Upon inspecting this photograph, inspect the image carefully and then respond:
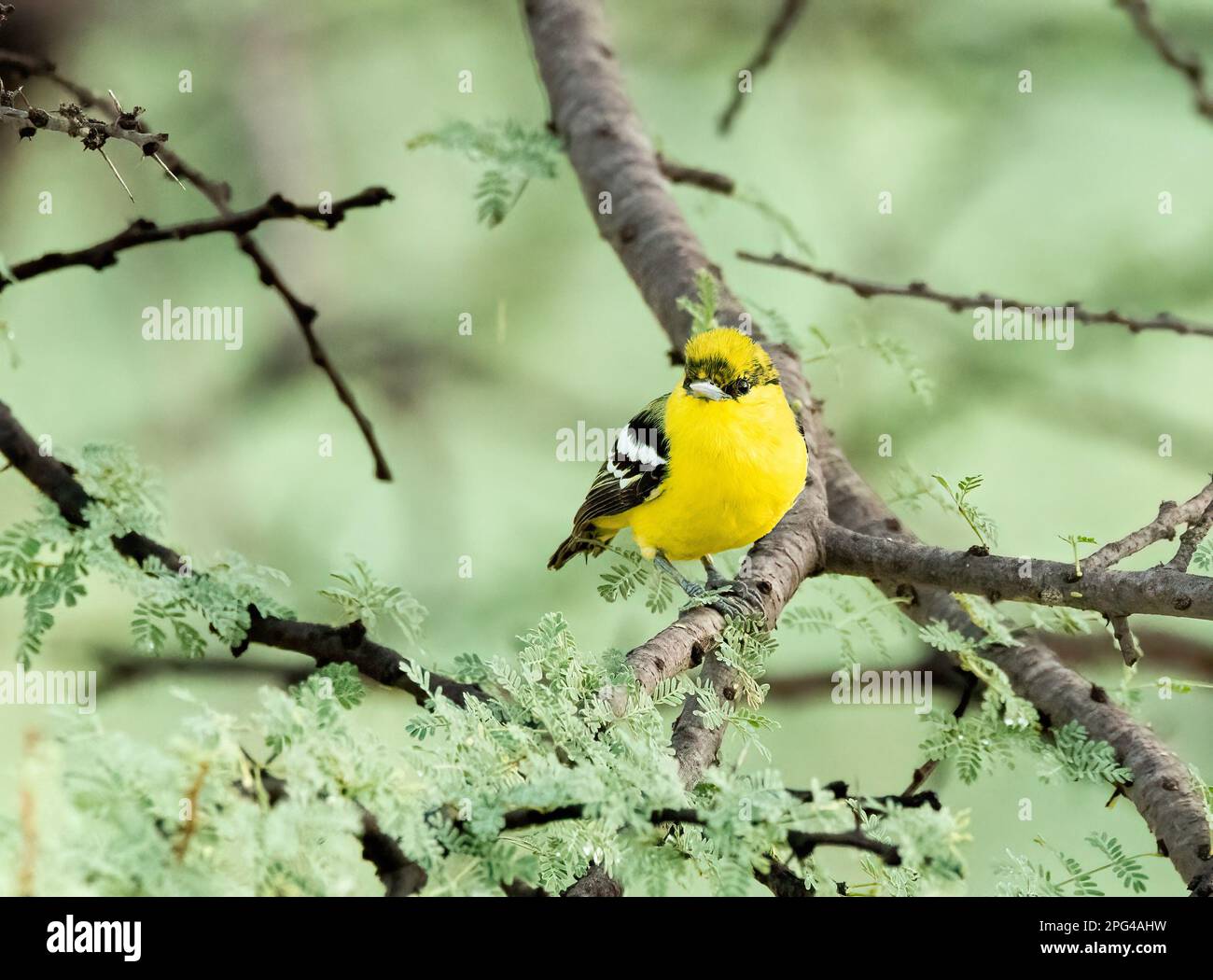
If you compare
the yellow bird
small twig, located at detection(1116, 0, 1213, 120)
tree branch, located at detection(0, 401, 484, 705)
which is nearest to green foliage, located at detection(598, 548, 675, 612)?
the yellow bird

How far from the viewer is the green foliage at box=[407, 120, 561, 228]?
2250 millimetres

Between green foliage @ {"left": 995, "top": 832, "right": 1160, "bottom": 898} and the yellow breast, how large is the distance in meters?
0.70

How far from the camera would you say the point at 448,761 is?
3.10 ft

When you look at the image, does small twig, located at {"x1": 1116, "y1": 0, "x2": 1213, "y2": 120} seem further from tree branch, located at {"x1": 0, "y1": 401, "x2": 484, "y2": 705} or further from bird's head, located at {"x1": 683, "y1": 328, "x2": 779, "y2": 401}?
tree branch, located at {"x1": 0, "y1": 401, "x2": 484, "y2": 705}

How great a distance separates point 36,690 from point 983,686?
1605mm

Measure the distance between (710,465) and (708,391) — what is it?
13 cm

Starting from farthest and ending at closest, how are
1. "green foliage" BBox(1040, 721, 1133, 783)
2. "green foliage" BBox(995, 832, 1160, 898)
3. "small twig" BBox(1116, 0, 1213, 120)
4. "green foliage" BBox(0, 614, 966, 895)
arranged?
"small twig" BBox(1116, 0, 1213, 120) → "green foliage" BBox(1040, 721, 1133, 783) → "green foliage" BBox(995, 832, 1160, 898) → "green foliage" BBox(0, 614, 966, 895)

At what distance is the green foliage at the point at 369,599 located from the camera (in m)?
1.40

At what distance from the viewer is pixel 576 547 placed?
2.37 meters

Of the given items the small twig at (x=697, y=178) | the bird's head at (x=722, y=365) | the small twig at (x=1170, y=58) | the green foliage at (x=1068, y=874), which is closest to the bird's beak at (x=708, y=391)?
the bird's head at (x=722, y=365)

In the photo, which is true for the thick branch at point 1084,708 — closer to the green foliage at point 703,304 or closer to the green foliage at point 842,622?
the green foliage at point 842,622
